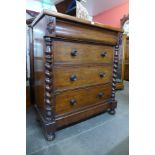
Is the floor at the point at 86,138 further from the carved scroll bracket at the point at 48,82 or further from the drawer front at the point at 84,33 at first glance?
the drawer front at the point at 84,33

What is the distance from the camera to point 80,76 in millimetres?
1163

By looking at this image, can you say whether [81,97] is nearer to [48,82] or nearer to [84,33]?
[48,82]

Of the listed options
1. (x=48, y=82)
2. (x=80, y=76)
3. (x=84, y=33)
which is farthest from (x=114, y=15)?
(x=48, y=82)

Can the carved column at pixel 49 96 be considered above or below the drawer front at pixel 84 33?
below

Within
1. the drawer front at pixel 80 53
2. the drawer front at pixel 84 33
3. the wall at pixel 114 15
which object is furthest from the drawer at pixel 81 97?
the wall at pixel 114 15

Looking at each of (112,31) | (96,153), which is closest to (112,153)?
(96,153)

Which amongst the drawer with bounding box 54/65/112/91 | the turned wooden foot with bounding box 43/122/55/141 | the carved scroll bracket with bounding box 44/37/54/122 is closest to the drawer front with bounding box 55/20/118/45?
the carved scroll bracket with bounding box 44/37/54/122

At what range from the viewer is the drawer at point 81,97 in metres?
1.07

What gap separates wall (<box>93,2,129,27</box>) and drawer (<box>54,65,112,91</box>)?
279 cm

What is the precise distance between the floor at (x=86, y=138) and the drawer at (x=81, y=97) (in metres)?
0.19

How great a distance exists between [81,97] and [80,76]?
Answer: 7.7 inches
